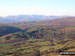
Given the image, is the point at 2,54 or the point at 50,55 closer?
the point at 50,55

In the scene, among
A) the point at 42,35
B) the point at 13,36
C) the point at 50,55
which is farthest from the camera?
the point at 42,35

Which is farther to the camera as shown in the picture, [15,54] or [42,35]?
[42,35]

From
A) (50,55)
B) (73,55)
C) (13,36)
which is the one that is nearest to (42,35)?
(13,36)

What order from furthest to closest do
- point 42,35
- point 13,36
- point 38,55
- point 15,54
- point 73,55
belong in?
1. point 42,35
2. point 13,36
3. point 15,54
4. point 38,55
5. point 73,55

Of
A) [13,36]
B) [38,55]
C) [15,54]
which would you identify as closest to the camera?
[38,55]

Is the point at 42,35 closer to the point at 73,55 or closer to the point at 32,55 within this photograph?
the point at 32,55

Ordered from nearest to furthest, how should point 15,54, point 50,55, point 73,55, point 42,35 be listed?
1. point 73,55
2. point 50,55
3. point 15,54
4. point 42,35

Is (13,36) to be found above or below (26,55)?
above

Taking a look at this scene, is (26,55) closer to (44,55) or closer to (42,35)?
(44,55)

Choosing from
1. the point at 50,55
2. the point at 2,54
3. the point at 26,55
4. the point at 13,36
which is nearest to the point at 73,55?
the point at 50,55
